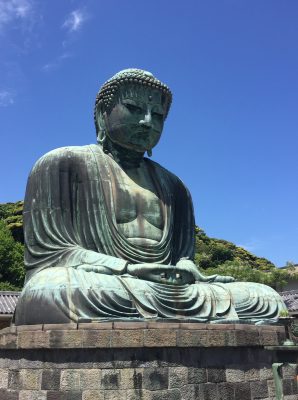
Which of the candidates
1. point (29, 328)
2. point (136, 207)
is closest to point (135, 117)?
point (136, 207)

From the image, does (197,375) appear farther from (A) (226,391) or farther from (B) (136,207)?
(B) (136,207)

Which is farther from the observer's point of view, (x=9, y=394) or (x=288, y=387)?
(x=288, y=387)

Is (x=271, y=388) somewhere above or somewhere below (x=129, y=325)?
below

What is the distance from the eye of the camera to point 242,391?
547 centimetres

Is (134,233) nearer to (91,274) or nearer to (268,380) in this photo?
(91,274)

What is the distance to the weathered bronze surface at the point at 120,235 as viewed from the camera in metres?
5.42

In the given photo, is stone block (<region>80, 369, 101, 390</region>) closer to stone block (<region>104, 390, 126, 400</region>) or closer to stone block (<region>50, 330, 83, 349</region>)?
stone block (<region>104, 390, 126, 400</region>)

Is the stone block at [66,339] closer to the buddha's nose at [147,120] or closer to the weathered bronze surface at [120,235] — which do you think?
the weathered bronze surface at [120,235]

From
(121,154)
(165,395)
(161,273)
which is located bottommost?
(165,395)

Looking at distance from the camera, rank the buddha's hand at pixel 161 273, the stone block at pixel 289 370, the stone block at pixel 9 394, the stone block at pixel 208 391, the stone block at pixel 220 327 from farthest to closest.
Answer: the stone block at pixel 289 370, the buddha's hand at pixel 161 273, the stone block at pixel 220 327, the stone block at pixel 9 394, the stone block at pixel 208 391

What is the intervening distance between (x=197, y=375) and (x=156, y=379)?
502mm

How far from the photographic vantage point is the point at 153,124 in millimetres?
7363

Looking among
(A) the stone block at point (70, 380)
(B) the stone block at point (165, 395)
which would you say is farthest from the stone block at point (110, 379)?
(B) the stone block at point (165, 395)

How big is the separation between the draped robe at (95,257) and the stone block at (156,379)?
65 centimetres
